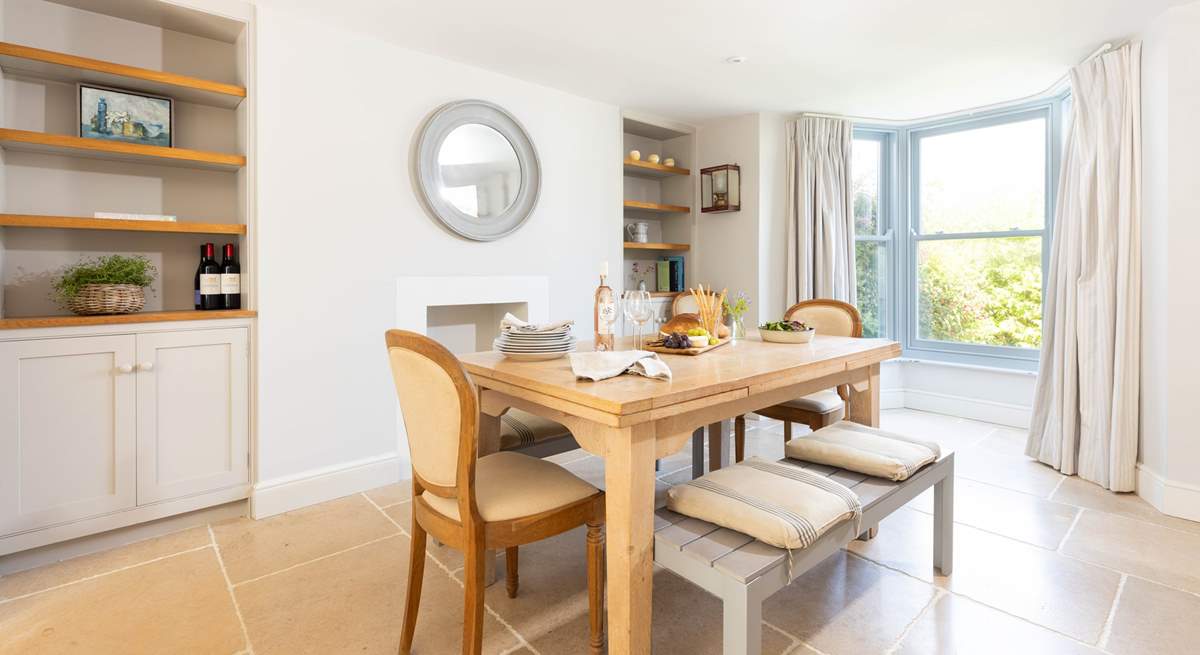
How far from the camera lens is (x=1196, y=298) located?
8.49ft

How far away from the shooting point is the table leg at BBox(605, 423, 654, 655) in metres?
1.36

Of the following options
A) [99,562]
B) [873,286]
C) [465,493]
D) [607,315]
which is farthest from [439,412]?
[873,286]

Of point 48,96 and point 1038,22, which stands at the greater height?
point 1038,22

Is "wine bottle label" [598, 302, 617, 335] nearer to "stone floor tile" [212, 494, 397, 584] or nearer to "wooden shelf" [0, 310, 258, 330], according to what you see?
"stone floor tile" [212, 494, 397, 584]

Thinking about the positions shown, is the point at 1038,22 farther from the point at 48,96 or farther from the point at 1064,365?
the point at 48,96

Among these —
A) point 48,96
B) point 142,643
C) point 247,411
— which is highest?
point 48,96

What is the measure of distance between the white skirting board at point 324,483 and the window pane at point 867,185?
13.1ft

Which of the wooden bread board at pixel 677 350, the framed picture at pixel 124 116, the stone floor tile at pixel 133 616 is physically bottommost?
the stone floor tile at pixel 133 616

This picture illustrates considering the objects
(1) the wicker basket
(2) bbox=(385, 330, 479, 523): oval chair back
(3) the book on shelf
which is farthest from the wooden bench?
(3) the book on shelf

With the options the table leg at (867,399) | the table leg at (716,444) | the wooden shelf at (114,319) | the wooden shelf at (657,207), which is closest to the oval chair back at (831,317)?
the table leg at (867,399)

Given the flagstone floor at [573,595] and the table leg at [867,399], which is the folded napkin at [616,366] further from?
the table leg at [867,399]

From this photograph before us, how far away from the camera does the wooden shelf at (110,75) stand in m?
2.17

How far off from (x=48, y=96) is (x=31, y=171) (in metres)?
0.33

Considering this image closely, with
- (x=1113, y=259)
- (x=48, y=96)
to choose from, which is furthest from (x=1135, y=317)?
(x=48, y=96)
